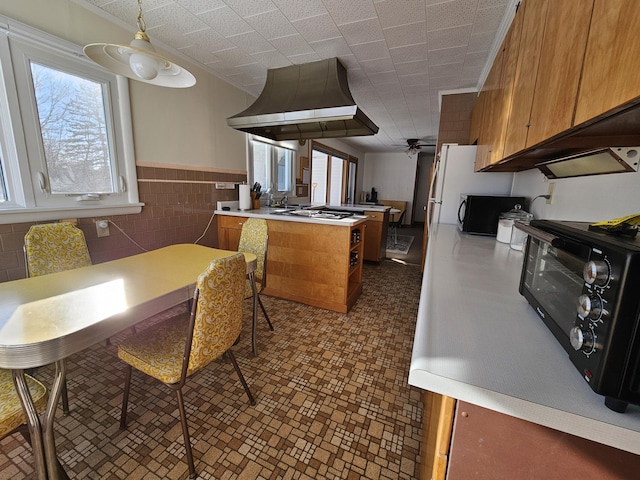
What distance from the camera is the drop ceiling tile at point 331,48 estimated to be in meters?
2.35

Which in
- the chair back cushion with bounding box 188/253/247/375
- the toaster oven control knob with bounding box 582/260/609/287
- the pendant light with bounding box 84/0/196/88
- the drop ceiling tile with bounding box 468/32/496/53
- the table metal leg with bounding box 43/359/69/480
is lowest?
the table metal leg with bounding box 43/359/69/480

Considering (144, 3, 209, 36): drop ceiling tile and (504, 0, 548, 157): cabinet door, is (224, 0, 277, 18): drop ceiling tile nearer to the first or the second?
(144, 3, 209, 36): drop ceiling tile

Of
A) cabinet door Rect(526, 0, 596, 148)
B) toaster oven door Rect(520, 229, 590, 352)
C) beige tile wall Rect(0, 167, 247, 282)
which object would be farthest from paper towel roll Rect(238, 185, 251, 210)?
toaster oven door Rect(520, 229, 590, 352)

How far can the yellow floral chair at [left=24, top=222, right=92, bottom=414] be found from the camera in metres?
1.59

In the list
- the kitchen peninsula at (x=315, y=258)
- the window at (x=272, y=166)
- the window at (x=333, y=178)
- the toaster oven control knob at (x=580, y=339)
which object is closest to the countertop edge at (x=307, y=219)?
the kitchen peninsula at (x=315, y=258)

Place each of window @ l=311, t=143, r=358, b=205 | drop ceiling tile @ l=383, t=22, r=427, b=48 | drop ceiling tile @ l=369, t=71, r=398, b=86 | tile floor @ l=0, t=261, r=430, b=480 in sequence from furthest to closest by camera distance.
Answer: window @ l=311, t=143, r=358, b=205
drop ceiling tile @ l=369, t=71, r=398, b=86
drop ceiling tile @ l=383, t=22, r=427, b=48
tile floor @ l=0, t=261, r=430, b=480

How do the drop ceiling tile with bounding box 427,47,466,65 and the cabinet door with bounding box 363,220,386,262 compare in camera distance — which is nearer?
the drop ceiling tile with bounding box 427,47,466,65

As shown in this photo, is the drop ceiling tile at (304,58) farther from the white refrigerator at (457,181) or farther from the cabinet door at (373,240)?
the cabinet door at (373,240)

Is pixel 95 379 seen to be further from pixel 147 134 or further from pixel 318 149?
pixel 318 149

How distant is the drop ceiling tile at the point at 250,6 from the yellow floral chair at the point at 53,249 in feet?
6.40

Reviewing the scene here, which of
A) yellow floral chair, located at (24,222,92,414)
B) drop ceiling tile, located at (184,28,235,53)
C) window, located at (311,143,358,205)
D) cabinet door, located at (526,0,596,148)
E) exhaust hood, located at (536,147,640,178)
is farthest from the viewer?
window, located at (311,143,358,205)

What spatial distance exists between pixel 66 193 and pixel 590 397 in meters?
2.87

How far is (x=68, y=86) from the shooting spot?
1916 mm

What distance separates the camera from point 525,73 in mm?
1222
